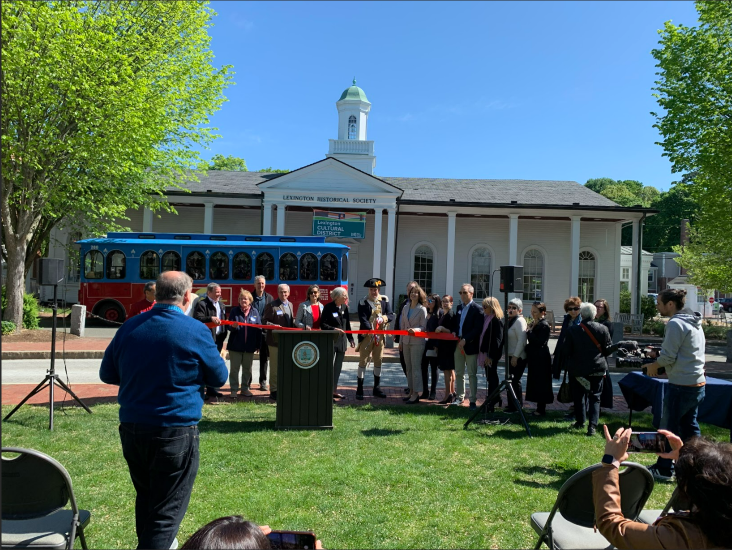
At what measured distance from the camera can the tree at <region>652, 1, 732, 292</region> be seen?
16.6 meters

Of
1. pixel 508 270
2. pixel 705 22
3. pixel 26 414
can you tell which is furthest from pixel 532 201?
pixel 26 414

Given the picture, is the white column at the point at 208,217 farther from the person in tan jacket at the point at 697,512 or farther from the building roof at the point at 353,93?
the person in tan jacket at the point at 697,512

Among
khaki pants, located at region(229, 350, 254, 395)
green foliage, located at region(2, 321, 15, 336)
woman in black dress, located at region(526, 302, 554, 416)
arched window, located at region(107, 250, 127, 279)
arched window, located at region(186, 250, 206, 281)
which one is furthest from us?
arched window, located at region(186, 250, 206, 281)

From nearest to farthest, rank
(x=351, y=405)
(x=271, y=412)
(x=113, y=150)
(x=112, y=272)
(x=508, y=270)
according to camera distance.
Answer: (x=508, y=270) < (x=271, y=412) < (x=351, y=405) < (x=113, y=150) < (x=112, y=272)

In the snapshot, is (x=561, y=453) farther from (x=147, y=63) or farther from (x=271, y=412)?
(x=147, y=63)

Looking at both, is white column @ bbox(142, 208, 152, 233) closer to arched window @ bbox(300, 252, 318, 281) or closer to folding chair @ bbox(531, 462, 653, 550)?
arched window @ bbox(300, 252, 318, 281)

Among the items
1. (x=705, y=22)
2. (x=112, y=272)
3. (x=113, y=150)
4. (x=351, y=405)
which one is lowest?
(x=351, y=405)

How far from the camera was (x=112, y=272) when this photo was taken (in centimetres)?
1902

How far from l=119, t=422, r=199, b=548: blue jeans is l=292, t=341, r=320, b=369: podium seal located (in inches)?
152

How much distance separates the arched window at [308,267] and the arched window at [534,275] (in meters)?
11.5

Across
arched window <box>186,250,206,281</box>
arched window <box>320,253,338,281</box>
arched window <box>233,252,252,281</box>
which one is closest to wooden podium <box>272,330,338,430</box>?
arched window <box>320,253,338,281</box>

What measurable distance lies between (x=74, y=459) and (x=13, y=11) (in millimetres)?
13692

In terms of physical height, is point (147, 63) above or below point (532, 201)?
above

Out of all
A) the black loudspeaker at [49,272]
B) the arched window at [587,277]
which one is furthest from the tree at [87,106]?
the arched window at [587,277]
